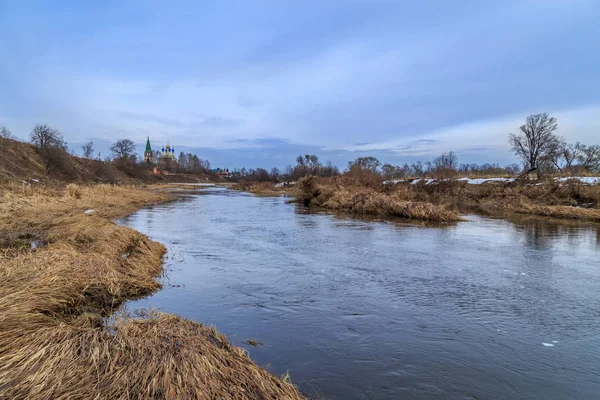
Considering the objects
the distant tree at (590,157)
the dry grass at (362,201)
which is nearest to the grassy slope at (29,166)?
the dry grass at (362,201)

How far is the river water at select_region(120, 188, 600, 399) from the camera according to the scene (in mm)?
4789

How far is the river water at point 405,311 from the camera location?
189 inches

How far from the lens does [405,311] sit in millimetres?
7043

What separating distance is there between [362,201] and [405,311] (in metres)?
20.1

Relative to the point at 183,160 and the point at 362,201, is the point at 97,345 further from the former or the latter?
the point at 183,160

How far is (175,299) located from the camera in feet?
24.8

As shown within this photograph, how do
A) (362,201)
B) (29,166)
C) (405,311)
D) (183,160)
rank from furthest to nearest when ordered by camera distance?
(183,160), (29,166), (362,201), (405,311)

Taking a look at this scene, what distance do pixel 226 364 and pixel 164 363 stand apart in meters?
0.66

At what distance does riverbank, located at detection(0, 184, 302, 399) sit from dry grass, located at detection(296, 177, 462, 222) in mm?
17573

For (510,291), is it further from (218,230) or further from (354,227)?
(218,230)

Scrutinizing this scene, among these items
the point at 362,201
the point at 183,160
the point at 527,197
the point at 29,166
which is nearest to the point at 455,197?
the point at 527,197

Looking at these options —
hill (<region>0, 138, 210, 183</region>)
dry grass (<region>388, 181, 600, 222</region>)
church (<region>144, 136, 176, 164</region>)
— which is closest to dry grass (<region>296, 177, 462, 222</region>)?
dry grass (<region>388, 181, 600, 222</region>)

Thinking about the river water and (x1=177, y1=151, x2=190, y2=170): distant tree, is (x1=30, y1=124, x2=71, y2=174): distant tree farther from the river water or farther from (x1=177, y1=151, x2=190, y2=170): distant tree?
(x1=177, y1=151, x2=190, y2=170): distant tree

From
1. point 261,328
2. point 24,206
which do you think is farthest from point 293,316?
point 24,206
